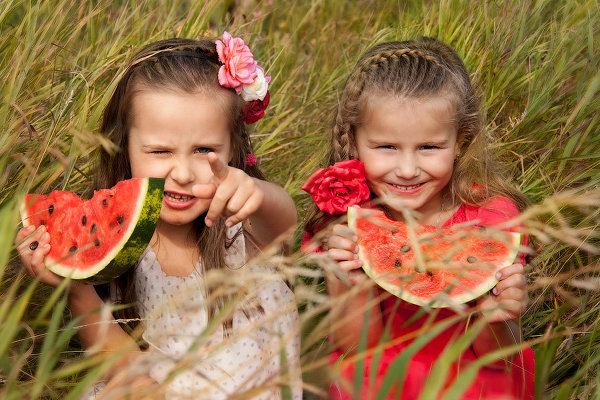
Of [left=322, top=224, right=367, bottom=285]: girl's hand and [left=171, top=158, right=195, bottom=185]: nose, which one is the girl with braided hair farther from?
[left=171, top=158, right=195, bottom=185]: nose

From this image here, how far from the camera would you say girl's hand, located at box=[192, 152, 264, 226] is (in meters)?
2.21

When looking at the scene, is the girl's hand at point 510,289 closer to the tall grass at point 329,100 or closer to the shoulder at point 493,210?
the tall grass at point 329,100

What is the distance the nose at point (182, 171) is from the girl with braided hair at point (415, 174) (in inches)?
21.0

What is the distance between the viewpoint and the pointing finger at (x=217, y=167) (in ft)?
7.19

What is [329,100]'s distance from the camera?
453cm

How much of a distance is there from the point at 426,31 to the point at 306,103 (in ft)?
2.85

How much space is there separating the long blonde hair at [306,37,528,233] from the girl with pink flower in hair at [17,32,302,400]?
1.40 feet

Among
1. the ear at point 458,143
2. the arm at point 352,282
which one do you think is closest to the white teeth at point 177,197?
the arm at point 352,282

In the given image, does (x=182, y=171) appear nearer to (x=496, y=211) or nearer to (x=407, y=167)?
(x=407, y=167)

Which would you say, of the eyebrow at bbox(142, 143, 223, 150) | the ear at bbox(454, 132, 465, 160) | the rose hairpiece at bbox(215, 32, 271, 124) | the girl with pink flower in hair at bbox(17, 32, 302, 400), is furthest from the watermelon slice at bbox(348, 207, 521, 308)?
the rose hairpiece at bbox(215, 32, 271, 124)

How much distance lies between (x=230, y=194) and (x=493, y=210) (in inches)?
53.0

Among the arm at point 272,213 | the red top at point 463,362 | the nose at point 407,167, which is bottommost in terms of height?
the red top at point 463,362

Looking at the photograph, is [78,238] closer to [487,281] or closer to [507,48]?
[487,281]

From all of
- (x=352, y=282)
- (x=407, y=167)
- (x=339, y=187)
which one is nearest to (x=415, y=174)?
(x=407, y=167)
